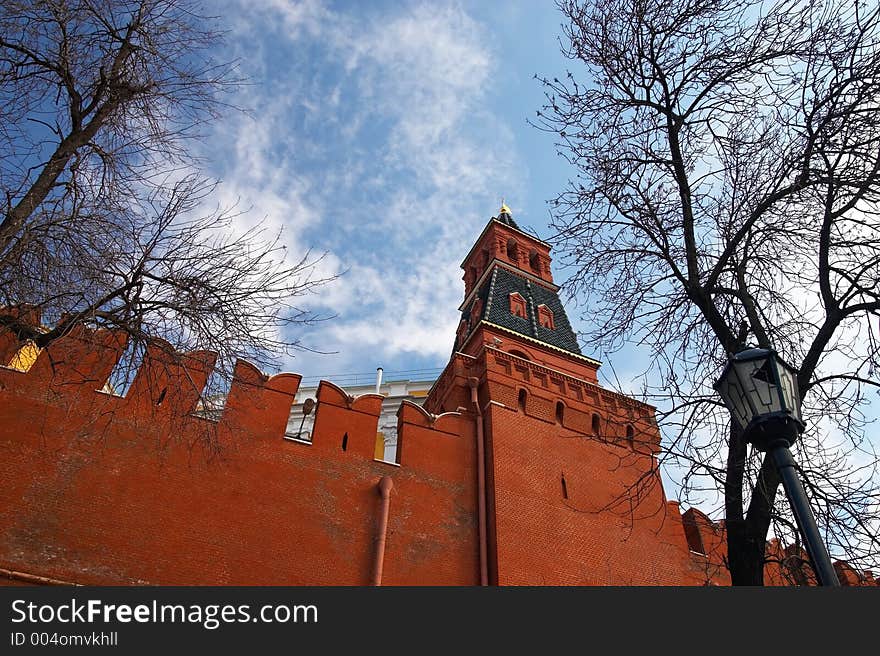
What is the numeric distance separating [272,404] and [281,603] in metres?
7.06

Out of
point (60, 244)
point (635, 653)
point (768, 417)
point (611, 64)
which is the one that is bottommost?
point (635, 653)

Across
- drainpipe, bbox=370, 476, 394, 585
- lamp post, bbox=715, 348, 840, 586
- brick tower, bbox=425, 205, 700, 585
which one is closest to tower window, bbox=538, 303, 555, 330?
brick tower, bbox=425, 205, 700, 585

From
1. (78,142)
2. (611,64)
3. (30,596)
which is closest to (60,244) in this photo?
(78,142)

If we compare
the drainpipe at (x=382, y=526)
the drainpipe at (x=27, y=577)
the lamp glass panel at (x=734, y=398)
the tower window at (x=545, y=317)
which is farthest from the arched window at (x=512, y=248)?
the lamp glass panel at (x=734, y=398)

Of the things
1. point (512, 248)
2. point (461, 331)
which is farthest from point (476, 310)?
point (512, 248)

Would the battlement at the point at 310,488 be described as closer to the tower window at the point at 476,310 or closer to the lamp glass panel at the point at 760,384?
the lamp glass panel at the point at 760,384

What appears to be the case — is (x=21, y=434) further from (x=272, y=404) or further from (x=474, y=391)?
(x=474, y=391)

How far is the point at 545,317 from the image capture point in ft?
57.6

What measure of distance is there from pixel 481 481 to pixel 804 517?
8555 mm

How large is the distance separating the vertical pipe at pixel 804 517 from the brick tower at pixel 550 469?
18.0 feet

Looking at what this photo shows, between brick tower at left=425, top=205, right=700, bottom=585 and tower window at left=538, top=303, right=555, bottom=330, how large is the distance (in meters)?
0.43

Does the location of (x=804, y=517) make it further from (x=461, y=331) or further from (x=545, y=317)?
(x=461, y=331)

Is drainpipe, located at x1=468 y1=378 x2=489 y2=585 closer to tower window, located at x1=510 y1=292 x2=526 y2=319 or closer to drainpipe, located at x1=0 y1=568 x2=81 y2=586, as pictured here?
tower window, located at x1=510 y1=292 x2=526 y2=319

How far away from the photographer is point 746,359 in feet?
14.5
